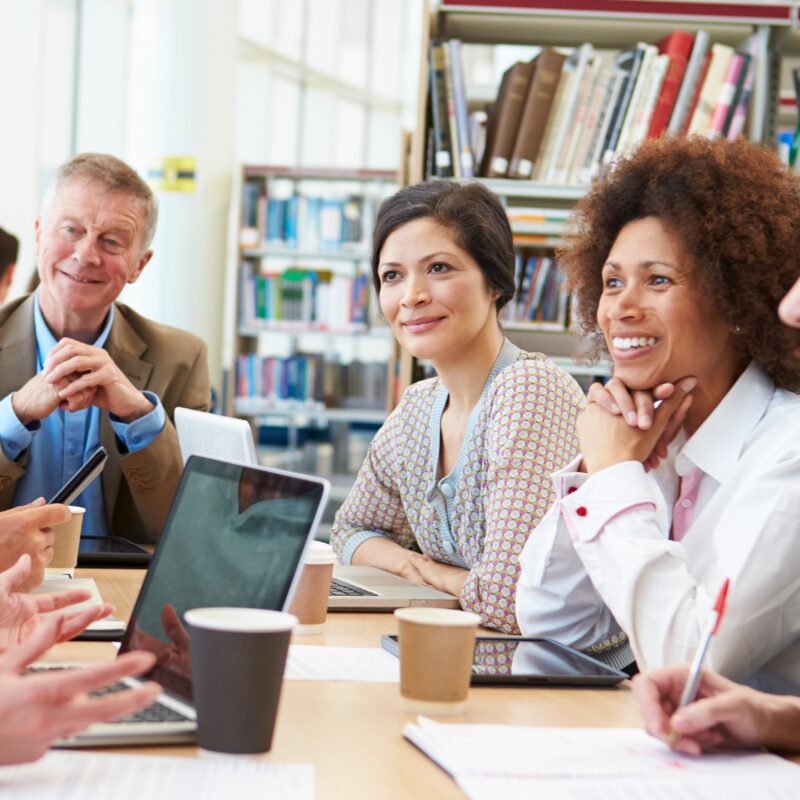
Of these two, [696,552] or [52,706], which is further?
[696,552]

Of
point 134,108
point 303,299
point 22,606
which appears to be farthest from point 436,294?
point 134,108

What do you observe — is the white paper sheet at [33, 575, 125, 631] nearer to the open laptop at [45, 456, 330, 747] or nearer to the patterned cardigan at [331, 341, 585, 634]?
the open laptop at [45, 456, 330, 747]

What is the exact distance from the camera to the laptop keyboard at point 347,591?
5.31 ft

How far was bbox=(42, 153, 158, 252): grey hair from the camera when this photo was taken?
96.4 inches

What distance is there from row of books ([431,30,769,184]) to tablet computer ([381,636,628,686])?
2128 millimetres

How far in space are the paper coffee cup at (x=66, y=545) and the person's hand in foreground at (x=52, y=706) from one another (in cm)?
90

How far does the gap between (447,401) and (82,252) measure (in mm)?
861

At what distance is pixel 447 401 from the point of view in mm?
2201

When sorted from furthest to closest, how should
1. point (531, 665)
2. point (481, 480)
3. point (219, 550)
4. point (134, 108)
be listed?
1. point (134, 108)
2. point (481, 480)
3. point (531, 665)
4. point (219, 550)

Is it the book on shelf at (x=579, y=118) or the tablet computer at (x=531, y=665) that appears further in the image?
the book on shelf at (x=579, y=118)

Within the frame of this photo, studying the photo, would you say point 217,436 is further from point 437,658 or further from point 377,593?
point 437,658

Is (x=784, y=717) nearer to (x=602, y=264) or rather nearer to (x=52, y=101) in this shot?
(x=602, y=264)

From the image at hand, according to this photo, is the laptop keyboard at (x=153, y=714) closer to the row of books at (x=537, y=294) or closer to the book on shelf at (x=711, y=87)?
the row of books at (x=537, y=294)

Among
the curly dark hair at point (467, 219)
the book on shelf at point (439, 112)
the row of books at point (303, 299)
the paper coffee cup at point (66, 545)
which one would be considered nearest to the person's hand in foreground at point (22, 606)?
the paper coffee cup at point (66, 545)
